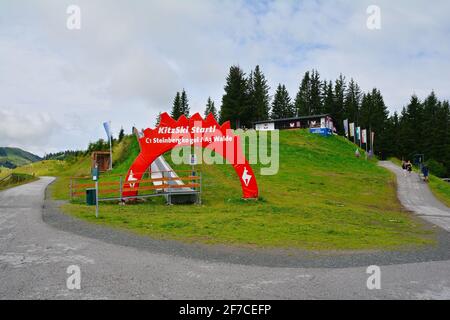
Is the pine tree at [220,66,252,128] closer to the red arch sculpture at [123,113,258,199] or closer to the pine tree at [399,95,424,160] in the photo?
the pine tree at [399,95,424,160]

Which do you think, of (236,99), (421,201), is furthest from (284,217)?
(236,99)

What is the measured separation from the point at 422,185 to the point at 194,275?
30.8 metres

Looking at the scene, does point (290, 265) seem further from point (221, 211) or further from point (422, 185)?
point (422, 185)

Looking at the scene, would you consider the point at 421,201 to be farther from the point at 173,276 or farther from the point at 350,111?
the point at 350,111

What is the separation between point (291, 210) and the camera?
16.8m

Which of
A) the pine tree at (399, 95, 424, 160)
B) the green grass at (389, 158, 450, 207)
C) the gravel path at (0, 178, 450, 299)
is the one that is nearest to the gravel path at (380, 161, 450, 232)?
the green grass at (389, 158, 450, 207)

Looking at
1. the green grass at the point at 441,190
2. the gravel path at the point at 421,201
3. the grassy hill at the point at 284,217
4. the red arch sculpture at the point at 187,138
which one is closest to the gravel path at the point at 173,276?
the grassy hill at the point at 284,217

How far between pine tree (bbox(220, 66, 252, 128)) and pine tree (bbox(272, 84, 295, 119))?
21146mm

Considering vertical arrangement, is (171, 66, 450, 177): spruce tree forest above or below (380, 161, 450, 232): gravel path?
above

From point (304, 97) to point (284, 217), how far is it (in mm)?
78901

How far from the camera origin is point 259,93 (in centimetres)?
8381

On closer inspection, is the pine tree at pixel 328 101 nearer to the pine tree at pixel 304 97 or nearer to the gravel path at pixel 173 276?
the pine tree at pixel 304 97

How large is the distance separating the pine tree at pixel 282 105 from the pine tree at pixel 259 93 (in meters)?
2.58

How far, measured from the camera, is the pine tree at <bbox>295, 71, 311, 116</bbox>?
87250 mm
